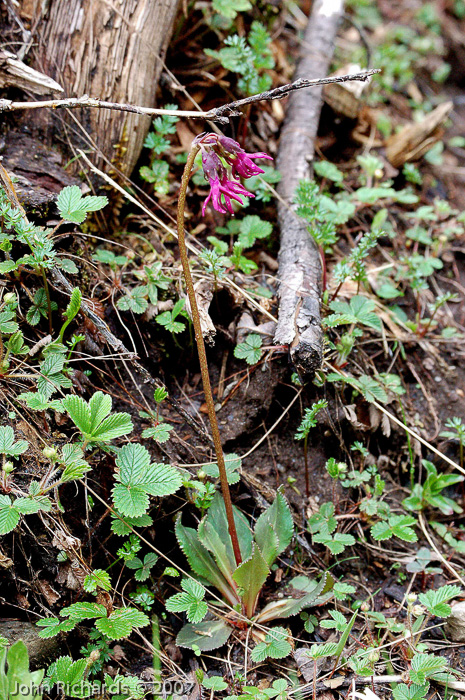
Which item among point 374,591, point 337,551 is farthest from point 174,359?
point 374,591

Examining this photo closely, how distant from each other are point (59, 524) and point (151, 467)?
0.38 m

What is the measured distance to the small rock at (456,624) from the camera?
2137 mm

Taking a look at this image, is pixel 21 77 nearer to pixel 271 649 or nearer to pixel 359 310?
pixel 359 310

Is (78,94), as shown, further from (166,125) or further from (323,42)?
(323,42)

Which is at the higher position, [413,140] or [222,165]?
[413,140]

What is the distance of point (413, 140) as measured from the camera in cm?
400

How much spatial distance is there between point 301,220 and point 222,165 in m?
1.25

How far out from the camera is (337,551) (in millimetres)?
2258

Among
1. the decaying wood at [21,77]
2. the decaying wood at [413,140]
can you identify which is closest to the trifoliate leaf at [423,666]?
the decaying wood at [21,77]

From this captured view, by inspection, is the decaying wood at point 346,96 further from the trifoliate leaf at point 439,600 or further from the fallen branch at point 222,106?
the trifoliate leaf at point 439,600

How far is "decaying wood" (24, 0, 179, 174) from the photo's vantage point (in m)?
2.75

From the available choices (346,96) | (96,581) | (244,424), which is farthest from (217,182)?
(346,96)

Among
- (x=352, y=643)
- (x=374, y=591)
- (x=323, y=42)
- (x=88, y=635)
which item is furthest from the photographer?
(x=323, y=42)

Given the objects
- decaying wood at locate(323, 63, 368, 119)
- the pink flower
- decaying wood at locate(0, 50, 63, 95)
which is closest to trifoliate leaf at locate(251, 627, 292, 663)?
the pink flower
